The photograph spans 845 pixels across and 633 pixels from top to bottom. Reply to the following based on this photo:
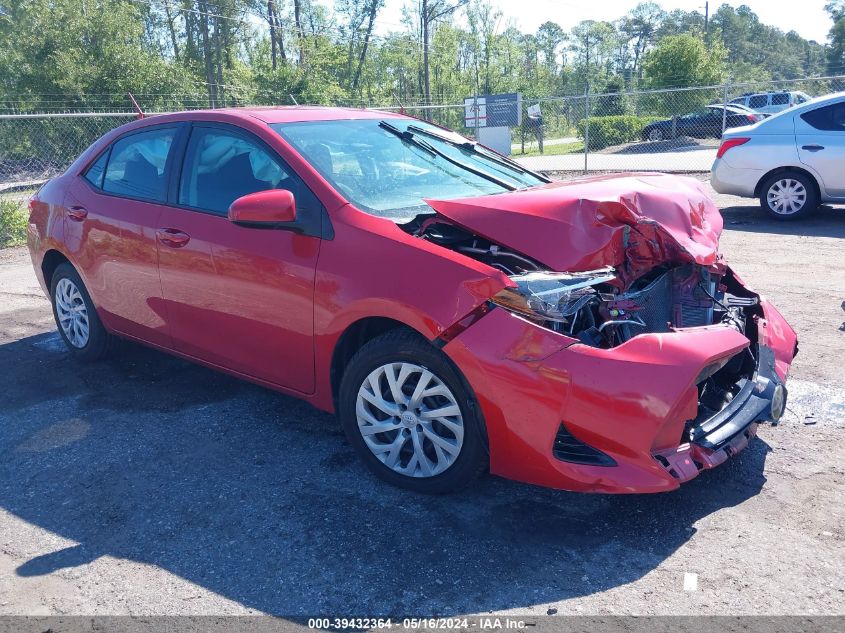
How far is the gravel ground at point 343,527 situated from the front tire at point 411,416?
15cm

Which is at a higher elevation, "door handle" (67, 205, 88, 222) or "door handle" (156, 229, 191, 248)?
"door handle" (67, 205, 88, 222)

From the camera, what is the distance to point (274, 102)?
28.9 metres

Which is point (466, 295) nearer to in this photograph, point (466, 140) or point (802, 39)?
point (466, 140)

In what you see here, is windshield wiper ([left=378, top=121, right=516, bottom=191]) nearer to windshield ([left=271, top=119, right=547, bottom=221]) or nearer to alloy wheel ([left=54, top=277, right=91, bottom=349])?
windshield ([left=271, top=119, right=547, bottom=221])

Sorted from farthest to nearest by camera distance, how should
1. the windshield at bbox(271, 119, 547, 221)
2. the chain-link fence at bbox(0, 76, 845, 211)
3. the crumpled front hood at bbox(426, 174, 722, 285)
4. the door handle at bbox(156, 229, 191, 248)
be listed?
the chain-link fence at bbox(0, 76, 845, 211) → the door handle at bbox(156, 229, 191, 248) → the windshield at bbox(271, 119, 547, 221) → the crumpled front hood at bbox(426, 174, 722, 285)

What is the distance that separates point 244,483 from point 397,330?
110cm

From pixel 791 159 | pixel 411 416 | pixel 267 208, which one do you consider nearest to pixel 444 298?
pixel 411 416

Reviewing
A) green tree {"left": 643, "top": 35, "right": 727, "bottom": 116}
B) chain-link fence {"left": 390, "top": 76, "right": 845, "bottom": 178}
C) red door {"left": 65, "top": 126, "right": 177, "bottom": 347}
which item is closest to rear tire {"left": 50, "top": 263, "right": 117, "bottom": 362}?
red door {"left": 65, "top": 126, "right": 177, "bottom": 347}

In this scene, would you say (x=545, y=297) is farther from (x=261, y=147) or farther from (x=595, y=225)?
(x=261, y=147)

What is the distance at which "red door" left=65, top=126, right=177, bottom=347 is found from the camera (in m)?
4.43

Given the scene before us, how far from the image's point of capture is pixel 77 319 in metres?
5.31

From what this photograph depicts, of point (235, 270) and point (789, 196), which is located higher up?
point (235, 270)

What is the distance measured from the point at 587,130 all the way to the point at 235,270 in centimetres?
1484

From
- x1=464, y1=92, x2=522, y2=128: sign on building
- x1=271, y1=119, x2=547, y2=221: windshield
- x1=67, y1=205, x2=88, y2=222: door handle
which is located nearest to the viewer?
x1=271, y1=119, x2=547, y2=221: windshield
